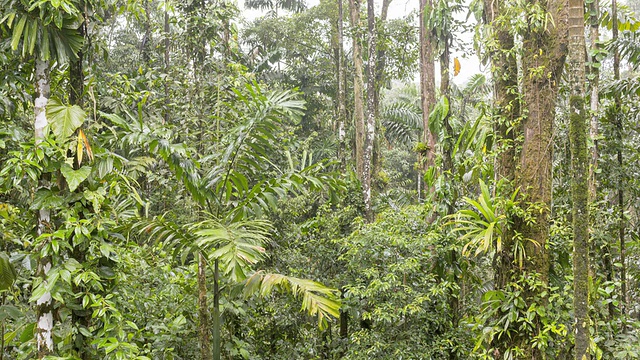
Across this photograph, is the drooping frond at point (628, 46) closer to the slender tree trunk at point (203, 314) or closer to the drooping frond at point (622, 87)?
the drooping frond at point (622, 87)

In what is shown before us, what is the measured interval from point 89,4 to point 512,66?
397 cm

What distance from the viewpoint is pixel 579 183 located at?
11.6 ft

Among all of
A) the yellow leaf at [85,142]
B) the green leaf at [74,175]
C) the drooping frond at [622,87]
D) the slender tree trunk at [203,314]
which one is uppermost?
the drooping frond at [622,87]

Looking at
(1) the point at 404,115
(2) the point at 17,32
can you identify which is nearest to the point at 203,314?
(2) the point at 17,32

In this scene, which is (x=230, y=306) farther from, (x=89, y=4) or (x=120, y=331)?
(x=89, y=4)

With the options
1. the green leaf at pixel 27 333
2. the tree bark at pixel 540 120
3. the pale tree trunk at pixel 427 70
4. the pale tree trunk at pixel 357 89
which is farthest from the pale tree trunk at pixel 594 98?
the green leaf at pixel 27 333

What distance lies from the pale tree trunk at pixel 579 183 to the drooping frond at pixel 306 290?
5.62 ft

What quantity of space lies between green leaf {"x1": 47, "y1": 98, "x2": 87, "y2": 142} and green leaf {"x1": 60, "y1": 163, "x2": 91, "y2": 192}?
0.63ft

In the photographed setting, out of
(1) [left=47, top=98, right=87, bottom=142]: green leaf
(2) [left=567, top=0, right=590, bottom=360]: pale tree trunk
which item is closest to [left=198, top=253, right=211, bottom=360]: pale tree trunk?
(1) [left=47, top=98, right=87, bottom=142]: green leaf

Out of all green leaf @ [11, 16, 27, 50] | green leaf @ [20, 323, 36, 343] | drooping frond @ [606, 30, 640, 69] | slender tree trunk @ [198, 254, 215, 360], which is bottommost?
slender tree trunk @ [198, 254, 215, 360]

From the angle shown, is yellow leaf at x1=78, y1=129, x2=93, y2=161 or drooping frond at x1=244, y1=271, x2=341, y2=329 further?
drooping frond at x1=244, y1=271, x2=341, y2=329

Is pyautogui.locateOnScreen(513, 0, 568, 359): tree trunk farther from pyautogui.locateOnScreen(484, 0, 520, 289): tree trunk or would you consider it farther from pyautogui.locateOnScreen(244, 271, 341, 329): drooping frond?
pyautogui.locateOnScreen(244, 271, 341, 329): drooping frond

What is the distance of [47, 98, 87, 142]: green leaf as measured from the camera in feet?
10.2

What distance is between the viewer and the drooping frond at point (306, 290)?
3.78 meters
